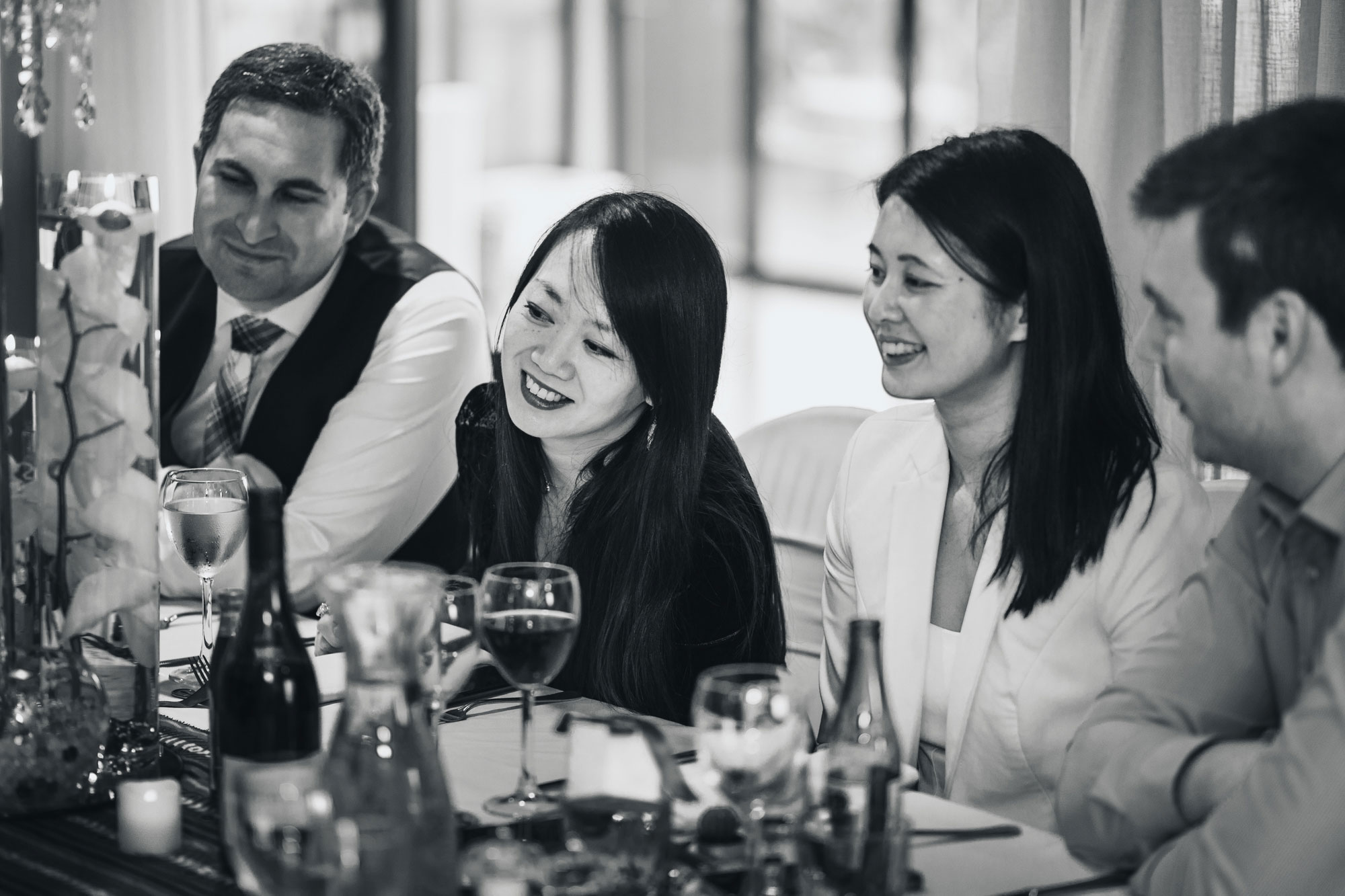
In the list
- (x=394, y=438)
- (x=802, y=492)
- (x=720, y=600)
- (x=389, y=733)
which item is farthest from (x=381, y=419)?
(x=389, y=733)

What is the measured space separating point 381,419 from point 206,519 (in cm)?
105

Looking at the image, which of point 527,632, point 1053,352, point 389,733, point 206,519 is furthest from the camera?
point 1053,352

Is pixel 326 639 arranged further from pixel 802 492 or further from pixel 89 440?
pixel 802 492

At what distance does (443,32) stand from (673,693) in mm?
5320

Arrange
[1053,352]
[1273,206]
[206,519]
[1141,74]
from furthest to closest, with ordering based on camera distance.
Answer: [1141,74]
[1053,352]
[206,519]
[1273,206]

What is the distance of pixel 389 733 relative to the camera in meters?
1.04

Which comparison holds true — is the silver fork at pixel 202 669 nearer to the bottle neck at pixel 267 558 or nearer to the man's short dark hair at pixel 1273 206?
the bottle neck at pixel 267 558

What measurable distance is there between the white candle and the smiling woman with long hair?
711 millimetres

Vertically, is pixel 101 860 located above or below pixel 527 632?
below

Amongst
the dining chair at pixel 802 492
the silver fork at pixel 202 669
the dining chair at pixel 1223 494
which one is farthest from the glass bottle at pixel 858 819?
the dining chair at pixel 802 492

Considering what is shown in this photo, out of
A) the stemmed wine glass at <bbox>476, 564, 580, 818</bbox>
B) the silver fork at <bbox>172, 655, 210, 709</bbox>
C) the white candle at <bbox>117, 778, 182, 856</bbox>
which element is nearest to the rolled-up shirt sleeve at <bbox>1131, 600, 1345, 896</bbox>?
the stemmed wine glass at <bbox>476, 564, 580, 818</bbox>

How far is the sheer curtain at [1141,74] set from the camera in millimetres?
2484

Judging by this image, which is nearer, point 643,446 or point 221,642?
point 221,642

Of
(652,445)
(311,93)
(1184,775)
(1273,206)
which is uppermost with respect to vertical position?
(311,93)
